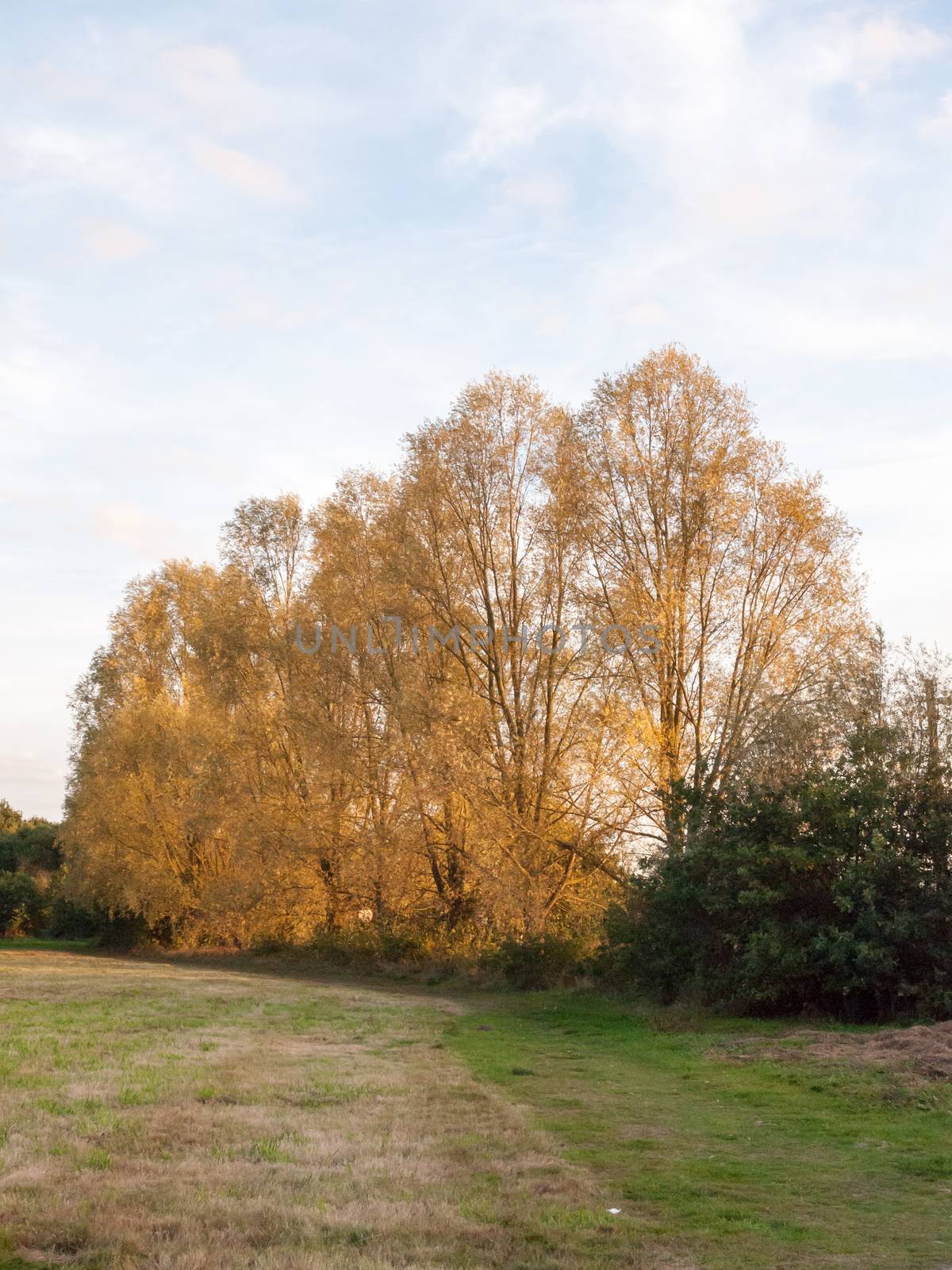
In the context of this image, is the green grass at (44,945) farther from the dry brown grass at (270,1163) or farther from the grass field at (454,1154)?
the dry brown grass at (270,1163)

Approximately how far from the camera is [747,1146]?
895cm

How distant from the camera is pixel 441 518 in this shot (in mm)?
31391

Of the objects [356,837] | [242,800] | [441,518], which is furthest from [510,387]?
[242,800]

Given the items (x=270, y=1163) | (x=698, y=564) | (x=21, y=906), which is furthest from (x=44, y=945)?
(x=270, y=1163)

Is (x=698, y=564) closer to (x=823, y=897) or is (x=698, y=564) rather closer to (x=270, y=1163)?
(x=823, y=897)

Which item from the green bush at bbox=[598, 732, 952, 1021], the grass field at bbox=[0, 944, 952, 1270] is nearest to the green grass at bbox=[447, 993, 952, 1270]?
the grass field at bbox=[0, 944, 952, 1270]

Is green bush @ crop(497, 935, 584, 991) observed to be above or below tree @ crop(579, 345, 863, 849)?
below

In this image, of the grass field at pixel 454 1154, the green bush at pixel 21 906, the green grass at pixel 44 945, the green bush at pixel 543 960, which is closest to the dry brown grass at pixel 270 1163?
the grass field at pixel 454 1154

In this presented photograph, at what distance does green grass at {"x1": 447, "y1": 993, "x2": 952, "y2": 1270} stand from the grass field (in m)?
0.03

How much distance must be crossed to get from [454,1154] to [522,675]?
2193cm

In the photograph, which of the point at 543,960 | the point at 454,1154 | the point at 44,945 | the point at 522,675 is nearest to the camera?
the point at 454,1154

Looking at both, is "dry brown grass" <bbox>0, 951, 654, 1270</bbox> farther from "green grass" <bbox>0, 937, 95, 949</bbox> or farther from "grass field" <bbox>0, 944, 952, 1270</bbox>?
"green grass" <bbox>0, 937, 95, 949</bbox>

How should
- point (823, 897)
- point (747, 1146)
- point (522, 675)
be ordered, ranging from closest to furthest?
point (747, 1146)
point (823, 897)
point (522, 675)

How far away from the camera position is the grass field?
582 cm
